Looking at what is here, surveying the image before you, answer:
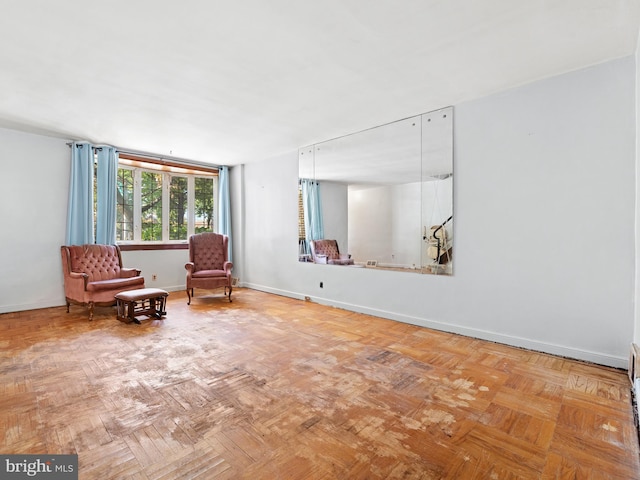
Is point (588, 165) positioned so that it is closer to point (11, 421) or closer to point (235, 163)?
point (11, 421)

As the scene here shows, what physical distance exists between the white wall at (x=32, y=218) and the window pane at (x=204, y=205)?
2157 millimetres

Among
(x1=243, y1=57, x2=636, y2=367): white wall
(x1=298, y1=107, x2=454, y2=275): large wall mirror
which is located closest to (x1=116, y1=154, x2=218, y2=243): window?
(x1=298, y1=107, x2=454, y2=275): large wall mirror

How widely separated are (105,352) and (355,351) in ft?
7.64

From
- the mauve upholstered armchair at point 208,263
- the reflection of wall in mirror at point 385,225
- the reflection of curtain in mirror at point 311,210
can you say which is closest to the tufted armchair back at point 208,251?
the mauve upholstered armchair at point 208,263

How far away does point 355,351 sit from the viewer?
3.00 meters

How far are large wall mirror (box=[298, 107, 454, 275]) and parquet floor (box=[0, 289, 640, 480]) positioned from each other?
1.09 m

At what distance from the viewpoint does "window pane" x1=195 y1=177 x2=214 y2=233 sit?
21.4ft

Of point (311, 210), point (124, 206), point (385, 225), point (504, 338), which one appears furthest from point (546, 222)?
point (124, 206)

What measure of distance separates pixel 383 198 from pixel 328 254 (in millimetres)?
1253

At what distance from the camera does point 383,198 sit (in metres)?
4.16

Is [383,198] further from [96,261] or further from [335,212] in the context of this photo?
[96,261]

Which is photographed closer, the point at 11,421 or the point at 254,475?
the point at 254,475

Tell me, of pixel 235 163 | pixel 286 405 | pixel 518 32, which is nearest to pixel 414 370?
pixel 286 405

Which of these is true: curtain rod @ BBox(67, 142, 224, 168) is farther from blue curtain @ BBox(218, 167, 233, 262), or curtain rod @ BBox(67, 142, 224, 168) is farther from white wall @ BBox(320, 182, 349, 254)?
white wall @ BBox(320, 182, 349, 254)
